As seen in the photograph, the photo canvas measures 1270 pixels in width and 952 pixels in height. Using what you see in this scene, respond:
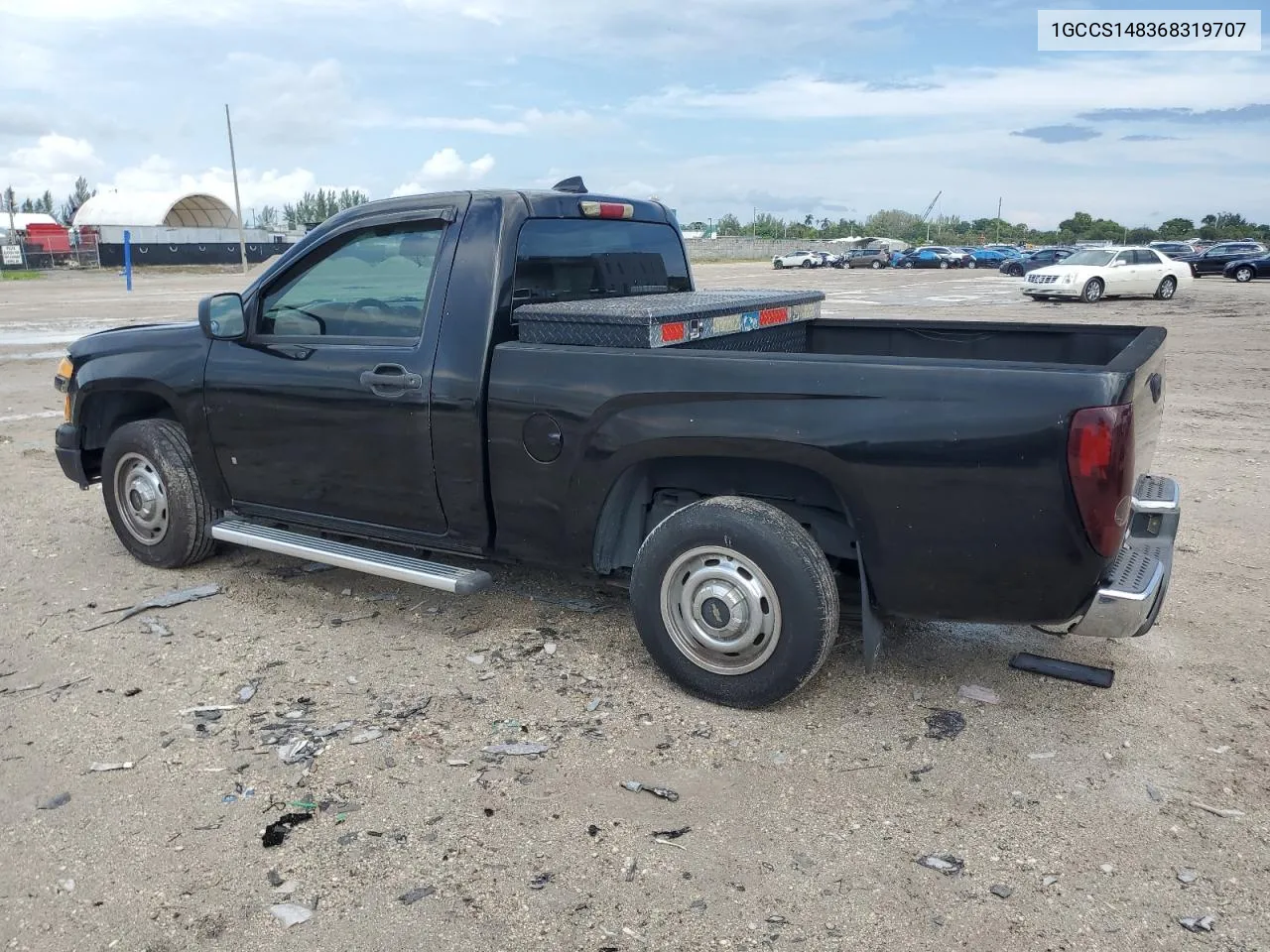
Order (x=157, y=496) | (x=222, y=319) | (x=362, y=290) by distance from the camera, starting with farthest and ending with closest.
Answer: (x=157, y=496) < (x=222, y=319) < (x=362, y=290)

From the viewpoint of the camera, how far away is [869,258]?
64938mm

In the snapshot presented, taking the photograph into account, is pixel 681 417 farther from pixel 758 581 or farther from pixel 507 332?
pixel 507 332

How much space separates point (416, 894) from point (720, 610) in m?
1.48

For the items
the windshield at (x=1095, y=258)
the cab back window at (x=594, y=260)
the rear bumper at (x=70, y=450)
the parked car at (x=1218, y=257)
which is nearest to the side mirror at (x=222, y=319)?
the rear bumper at (x=70, y=450)

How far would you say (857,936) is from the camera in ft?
8.78

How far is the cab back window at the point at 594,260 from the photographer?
4.42 metres

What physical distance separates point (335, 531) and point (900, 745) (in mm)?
2666

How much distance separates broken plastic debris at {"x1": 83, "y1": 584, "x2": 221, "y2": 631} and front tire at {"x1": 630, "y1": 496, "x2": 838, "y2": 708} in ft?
7.96

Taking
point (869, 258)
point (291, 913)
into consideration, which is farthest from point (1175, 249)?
A: point (291, 913)

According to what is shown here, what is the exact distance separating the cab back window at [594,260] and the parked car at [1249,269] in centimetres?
3818

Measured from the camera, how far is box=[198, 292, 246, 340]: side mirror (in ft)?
15.8

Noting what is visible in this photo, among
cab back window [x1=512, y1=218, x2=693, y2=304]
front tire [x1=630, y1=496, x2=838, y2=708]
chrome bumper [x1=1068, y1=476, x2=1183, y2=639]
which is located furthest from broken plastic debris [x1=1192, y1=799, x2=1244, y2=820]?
cab back window [x1=512, y1=218, x2=693, y2=304]

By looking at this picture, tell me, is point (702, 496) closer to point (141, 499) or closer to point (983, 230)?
point (141, 499)

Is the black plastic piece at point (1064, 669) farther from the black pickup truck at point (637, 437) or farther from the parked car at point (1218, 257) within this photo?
the parked car at point (1218, 257)
